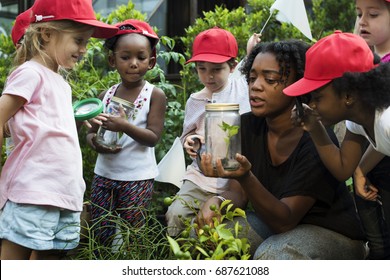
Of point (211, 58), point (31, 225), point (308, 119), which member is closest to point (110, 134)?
point (211, 58)

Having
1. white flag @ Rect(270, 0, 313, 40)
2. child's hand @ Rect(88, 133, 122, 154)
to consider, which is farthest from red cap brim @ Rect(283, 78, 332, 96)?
white flag @ Rect(270, 0, 313, 40)

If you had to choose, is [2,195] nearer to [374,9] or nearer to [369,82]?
[369,82]

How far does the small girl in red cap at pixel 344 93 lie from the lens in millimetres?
2594

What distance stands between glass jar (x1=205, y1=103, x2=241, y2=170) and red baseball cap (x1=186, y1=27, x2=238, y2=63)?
51.4 inches

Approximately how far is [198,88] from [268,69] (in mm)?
1918

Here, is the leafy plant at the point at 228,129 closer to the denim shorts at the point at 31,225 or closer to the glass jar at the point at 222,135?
the glass jar at the point at 222,135

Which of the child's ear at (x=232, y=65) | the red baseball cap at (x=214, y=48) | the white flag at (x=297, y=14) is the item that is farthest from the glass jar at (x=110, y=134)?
the white flag at (x=297, y=14)

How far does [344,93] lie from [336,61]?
0.41ft

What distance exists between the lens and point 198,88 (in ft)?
15.8

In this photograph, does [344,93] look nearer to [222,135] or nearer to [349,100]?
[349,100]

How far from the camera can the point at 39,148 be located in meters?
2.76

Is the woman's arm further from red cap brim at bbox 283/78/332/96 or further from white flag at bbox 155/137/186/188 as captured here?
white flag at bbox 155/137/186/188
